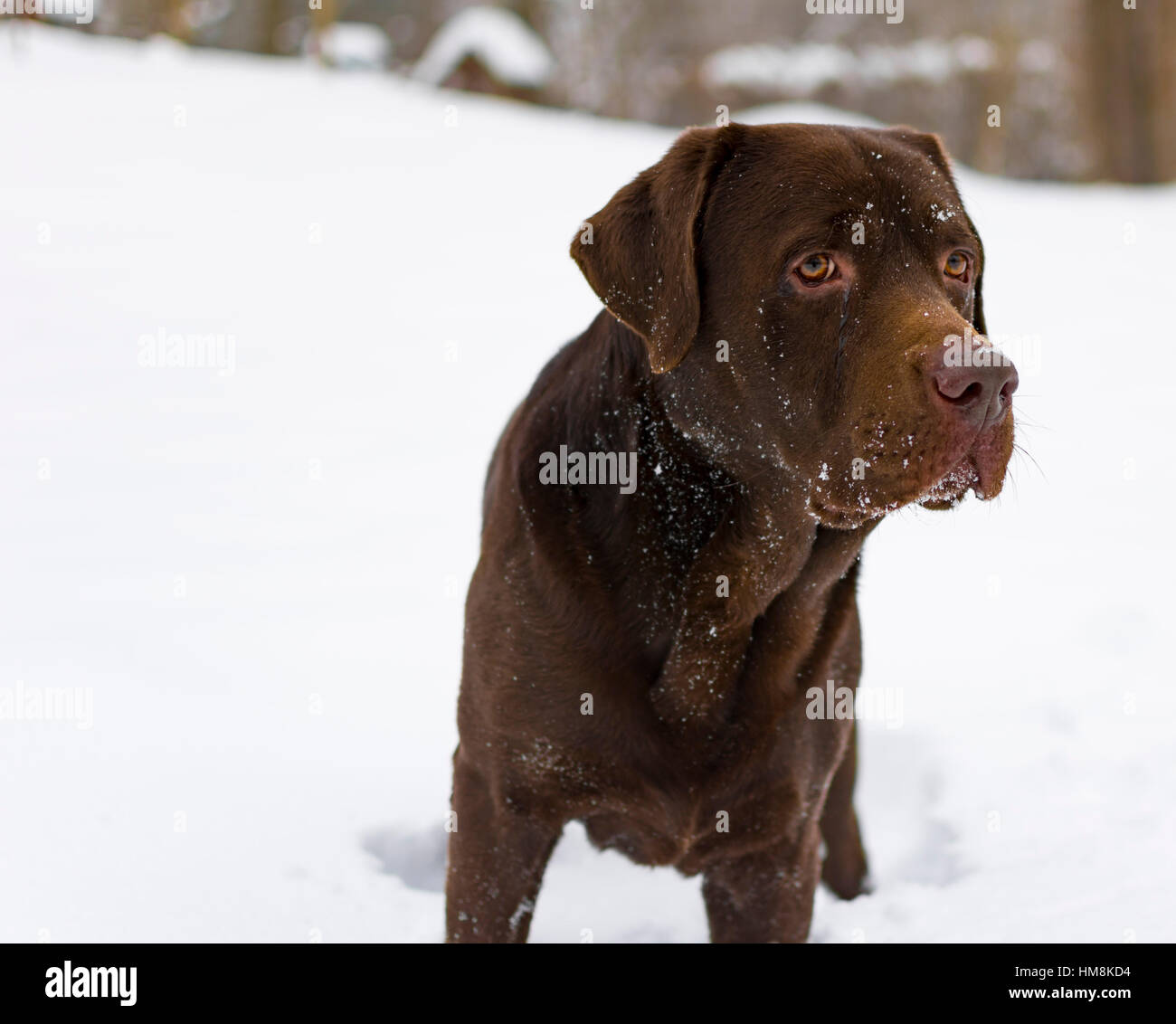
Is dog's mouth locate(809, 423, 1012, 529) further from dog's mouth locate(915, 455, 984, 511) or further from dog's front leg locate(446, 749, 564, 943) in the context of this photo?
dog's front leg locate(446, 749, 564, 943)

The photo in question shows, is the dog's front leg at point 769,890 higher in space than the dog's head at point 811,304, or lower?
lower

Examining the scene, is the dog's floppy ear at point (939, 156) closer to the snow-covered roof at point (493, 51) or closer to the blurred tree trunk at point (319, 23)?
the blurred tree trunk at point (319, 23)

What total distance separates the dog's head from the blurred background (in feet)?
25.9

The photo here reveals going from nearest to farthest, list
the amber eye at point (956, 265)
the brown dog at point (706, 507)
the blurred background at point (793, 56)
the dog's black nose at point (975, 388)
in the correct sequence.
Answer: the dog's black nose at point (975, 388) → the brown dog at point (706, 507) → the amber eye at point (956, 265) → the blurred background at point (793, 56)

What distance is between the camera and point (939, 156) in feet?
8.87

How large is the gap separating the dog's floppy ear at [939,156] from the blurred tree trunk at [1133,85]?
10.7 metres

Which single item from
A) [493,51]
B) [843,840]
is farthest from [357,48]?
[843,840]

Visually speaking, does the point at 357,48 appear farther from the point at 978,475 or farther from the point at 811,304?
the point at 978,475

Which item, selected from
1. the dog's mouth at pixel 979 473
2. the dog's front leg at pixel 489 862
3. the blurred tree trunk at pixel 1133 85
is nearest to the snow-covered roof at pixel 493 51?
the blurred tree trunk at pixel 1133 85

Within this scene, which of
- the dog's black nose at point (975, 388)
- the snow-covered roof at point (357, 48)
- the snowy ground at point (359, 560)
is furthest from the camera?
the snow-covered roof at point (357, 48)

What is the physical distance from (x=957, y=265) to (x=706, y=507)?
26.0 inches

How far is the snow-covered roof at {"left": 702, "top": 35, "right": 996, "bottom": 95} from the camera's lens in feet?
63.0

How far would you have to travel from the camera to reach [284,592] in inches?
181

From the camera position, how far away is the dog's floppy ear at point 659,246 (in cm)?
230
